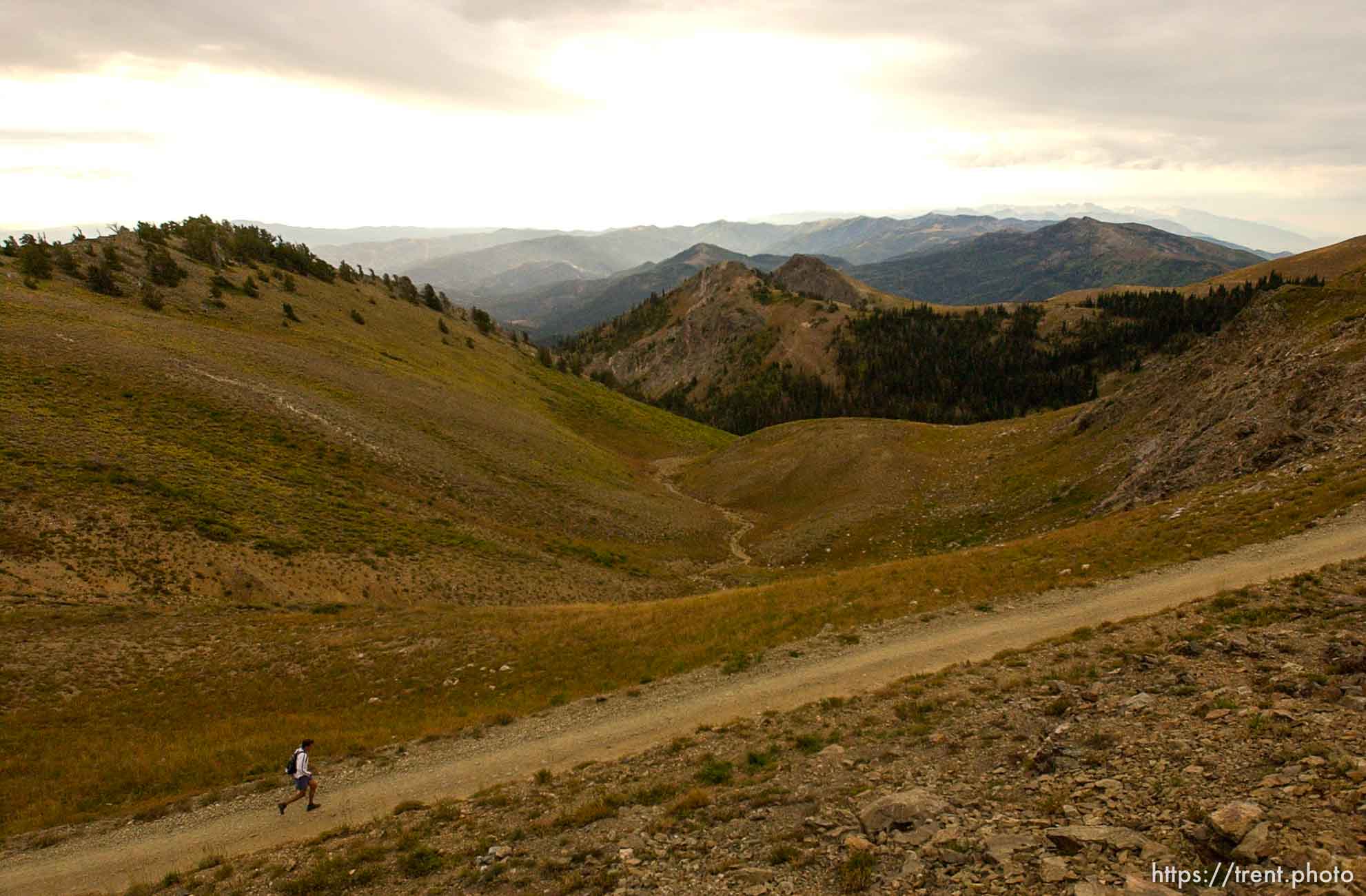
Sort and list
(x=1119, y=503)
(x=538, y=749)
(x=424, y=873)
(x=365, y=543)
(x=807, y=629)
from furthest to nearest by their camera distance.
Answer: (x=365, y=543), (x=1119, y=503), (x=807, y=629), (x=538, y=749), (x=424, y=873)

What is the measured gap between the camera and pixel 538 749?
18719mm

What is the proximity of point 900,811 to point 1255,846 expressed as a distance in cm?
490

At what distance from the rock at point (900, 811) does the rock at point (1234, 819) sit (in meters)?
3.89

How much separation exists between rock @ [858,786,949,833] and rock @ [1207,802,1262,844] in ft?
12.8

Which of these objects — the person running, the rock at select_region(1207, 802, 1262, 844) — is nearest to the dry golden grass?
the person running

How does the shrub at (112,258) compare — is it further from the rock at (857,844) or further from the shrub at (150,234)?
the rock at (857,844)

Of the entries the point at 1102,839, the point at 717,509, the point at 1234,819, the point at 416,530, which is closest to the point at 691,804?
the point at 1102,839

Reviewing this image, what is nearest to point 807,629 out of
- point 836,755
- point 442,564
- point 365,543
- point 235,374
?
point 836,755

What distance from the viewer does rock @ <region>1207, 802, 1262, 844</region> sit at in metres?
8.02

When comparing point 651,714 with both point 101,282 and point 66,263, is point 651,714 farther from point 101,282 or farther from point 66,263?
point 66,263

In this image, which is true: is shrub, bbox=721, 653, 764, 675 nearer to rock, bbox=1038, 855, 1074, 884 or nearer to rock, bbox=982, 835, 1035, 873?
rock, bbox=982, 835, 1035, 873

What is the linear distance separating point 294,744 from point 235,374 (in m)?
48.4

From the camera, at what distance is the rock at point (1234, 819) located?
8.02 metres

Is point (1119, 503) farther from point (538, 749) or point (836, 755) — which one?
point (538, 749)
